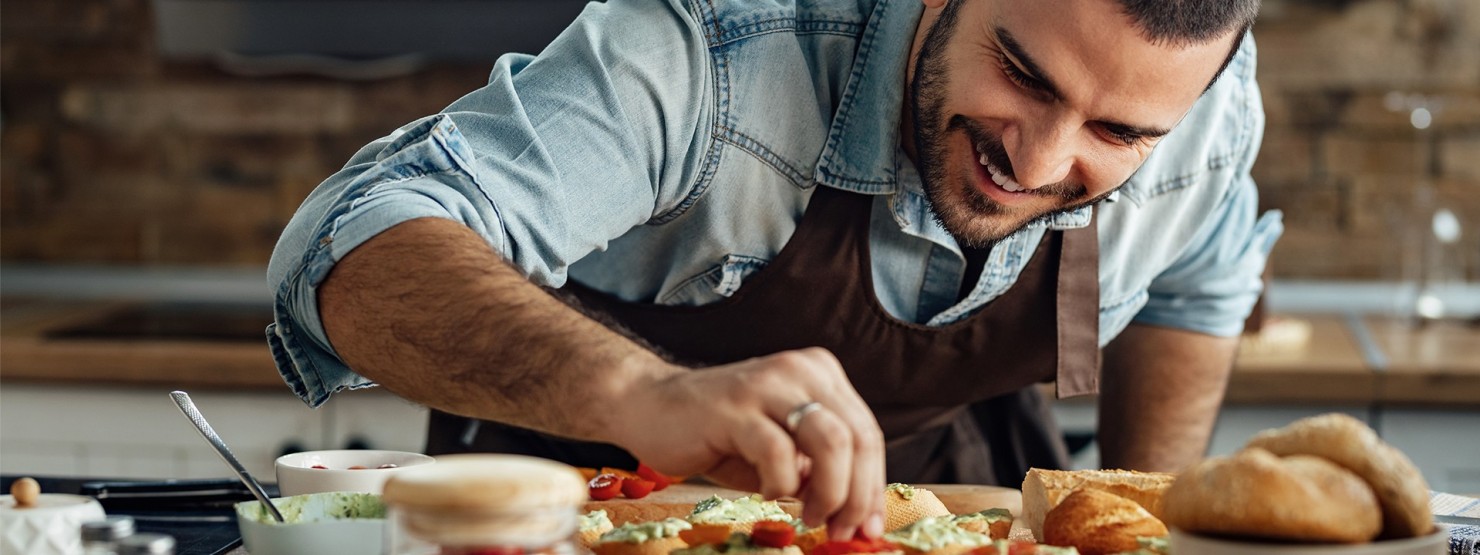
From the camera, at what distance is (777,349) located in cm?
145

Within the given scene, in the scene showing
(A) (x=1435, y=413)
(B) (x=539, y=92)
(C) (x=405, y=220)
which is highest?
(B) (x=539, y=92)

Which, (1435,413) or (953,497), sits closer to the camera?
(953,497)

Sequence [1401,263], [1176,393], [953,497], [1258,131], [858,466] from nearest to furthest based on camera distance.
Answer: [858,466]
[953,497]
[1258,131]
[1176,393]
[1401,263]

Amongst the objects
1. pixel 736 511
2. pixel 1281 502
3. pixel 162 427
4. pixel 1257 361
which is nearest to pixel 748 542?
pixel 736 511

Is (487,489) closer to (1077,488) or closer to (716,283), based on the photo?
(1077,488)

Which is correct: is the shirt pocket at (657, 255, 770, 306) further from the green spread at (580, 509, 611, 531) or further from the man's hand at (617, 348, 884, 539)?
the man's hand at (617, 348, 884, 539)

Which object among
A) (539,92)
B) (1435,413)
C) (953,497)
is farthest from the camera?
(1435,413)

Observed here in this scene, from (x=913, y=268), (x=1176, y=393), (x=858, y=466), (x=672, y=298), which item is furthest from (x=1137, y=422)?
(x=858, y=466)

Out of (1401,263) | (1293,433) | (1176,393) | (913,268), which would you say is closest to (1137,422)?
(1176,393)

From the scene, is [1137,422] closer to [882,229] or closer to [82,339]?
[882,229]

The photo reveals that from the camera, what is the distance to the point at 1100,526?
3.33 feet

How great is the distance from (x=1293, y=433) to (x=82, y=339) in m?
2.11

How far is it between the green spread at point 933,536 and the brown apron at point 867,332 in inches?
16.4

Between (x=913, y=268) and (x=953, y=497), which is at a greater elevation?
(x=913, y=268)
